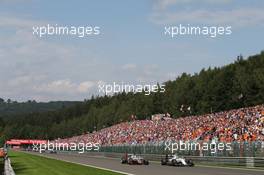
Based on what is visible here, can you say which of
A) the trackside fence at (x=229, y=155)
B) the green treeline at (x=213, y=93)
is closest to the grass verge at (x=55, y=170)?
the trackside fence at (x=229, y=155)

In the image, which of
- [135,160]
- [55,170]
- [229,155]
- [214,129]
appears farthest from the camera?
[214,129]

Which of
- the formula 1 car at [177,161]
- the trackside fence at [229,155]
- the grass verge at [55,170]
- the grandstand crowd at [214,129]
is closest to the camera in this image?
the grass verge at [55,170]

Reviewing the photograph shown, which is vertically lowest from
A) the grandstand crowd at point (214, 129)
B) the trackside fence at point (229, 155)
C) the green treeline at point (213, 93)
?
the trackside fence at point (229, 155)

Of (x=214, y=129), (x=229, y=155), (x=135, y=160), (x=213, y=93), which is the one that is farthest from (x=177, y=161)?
(x=213, y=93)

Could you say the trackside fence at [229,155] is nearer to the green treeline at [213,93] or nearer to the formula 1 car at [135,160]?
the formula 1 car at [135,160]

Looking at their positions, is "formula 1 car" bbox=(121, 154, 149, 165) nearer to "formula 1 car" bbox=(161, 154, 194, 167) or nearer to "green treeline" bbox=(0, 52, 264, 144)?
"formula 1 car" bbox=(161, 154, 194, 167)

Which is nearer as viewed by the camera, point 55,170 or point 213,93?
point 55,170

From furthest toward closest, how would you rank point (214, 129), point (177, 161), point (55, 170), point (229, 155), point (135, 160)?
point (214, 129) → point (135, 160) → point (177, 161) → point (229, 155) → point (55, 170)

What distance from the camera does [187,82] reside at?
4417 inches

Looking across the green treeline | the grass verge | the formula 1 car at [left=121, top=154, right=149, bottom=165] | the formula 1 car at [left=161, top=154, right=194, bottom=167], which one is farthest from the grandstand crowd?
the green treeline

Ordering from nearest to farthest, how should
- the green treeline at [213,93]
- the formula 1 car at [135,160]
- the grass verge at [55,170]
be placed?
the grass verge at [55,170] → the formula 1 car at [135,160] → the green treeline at [213,93]

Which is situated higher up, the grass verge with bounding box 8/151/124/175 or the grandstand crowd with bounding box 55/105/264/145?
the grandstand crowd with bounding box 55/105/264/145

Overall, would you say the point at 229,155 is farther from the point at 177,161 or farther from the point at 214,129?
the point at 214,129

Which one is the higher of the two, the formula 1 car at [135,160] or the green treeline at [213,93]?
the green treeline at [213,93]
